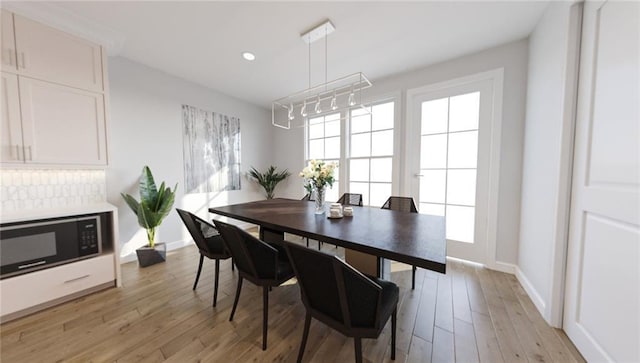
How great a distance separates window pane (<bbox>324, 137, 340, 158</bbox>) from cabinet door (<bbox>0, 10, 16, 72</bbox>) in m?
3.51

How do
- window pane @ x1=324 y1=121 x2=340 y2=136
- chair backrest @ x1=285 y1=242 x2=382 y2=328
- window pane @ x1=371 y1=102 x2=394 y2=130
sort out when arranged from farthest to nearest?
window pane @ x1=324 y1=121 x2=340 y2=136 → window pane @ x1=371 y1=102 x2=394 y2=130 → chair backrest @ x1=285 y1=242 x2=382 y2=328

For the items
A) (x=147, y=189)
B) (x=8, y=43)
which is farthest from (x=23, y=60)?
(x=147, y=189)

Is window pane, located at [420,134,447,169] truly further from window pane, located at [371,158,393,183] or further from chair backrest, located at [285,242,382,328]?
chair backrest, located at [285,242,382,328]

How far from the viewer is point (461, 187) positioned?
8.93 ft

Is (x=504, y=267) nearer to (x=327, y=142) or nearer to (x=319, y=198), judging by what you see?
(x=319, y=198)

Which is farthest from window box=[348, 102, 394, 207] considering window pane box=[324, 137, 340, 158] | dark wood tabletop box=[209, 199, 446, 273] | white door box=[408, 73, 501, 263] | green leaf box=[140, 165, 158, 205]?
green leaf box=[140, 165, 158, 205]

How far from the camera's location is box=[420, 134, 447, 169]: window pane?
2801 mm

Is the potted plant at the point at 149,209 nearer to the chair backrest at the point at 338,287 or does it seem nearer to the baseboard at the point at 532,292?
the chair backrest at the point at 338,287

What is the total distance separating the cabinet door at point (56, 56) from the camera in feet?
5.84

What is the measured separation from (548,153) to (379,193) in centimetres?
195

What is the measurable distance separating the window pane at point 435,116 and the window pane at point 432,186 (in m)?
0.57

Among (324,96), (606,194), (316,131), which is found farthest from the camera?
(316,131)

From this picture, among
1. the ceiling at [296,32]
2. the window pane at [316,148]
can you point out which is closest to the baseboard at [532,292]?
the ceiling at [296,32]

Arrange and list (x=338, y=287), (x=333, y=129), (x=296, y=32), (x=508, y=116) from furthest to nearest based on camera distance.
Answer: (x=333, y=129)
(x=508, y=116)
(x=296, y=32)
(x=338, y=287)
